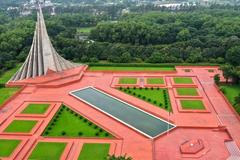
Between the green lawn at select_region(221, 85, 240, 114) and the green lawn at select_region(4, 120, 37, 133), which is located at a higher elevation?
the green lawn at select_region(221, 85, 240, 114)

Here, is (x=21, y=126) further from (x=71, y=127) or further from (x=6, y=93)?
(x=6, y=93)

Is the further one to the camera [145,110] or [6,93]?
[6,93]

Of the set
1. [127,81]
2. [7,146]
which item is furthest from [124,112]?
[7,146]

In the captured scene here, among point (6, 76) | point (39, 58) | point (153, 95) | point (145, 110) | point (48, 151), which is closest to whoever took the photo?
point (48, 151)

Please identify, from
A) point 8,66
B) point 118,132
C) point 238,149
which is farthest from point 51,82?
point 238,149

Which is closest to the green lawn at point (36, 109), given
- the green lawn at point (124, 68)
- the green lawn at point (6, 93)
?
the green lawn at point (6, 93)

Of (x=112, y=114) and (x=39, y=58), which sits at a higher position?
(x=39, y=58)

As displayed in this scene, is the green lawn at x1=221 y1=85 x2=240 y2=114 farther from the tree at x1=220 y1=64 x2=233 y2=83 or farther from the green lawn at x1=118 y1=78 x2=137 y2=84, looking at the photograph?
the green lawn at x1=118 y1=78 x2=137 y2=84

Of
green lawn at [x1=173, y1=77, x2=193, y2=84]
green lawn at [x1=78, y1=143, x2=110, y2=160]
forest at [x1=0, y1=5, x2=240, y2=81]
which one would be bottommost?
green lawn at [x1=78, y1=143, x2=110, y2=160]

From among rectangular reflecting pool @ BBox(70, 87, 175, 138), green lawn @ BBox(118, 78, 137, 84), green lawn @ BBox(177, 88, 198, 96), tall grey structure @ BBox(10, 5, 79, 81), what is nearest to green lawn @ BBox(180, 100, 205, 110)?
green lawn @ BBox(177, 88, 198, 96)
